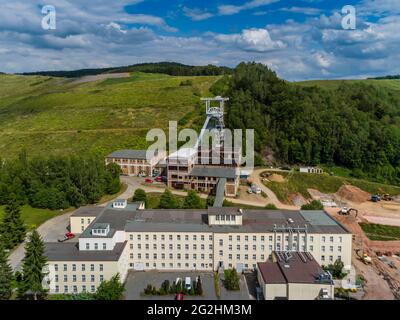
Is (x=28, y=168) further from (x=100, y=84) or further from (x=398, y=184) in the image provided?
(x=100, y=84)

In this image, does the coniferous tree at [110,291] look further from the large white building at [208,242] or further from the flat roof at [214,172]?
the flat roof at [214,172]

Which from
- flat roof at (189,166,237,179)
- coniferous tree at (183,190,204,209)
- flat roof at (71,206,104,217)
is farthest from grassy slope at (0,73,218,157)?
flat roof at (71,206,104,217)

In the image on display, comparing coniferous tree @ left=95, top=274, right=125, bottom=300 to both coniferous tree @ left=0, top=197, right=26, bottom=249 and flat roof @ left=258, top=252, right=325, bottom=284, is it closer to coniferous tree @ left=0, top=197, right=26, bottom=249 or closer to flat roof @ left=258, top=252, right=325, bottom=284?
flat roof @ left=258, top=252, right=325, bottom=284

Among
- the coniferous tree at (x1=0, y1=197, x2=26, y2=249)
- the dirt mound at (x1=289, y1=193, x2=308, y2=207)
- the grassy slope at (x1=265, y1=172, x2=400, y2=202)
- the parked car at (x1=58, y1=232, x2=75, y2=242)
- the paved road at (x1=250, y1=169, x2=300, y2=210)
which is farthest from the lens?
the grassy slope at (x1=265, y1=172, x2=400, y2=202)

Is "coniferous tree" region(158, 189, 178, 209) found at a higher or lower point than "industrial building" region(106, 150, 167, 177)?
lower

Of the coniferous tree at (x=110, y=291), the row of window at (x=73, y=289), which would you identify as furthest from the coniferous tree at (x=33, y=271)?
the coniferous tree at (x=110, y=291)

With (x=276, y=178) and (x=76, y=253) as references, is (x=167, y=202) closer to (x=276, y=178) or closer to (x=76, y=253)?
(x=76, y=253)
